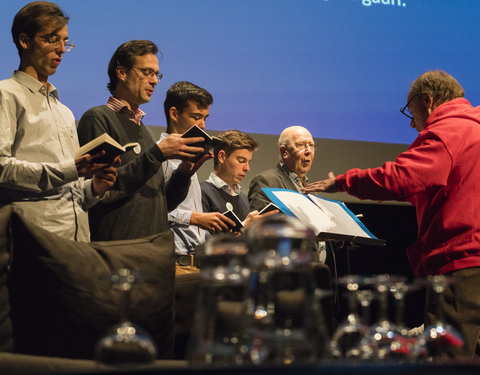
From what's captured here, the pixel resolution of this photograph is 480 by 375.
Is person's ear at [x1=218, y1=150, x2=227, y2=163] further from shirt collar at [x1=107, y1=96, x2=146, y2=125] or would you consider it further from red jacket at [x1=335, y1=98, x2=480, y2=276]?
red jacket at [x1=335, y1=98, x2=480, y2=276]

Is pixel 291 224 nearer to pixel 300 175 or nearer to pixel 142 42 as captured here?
pixel 142 42

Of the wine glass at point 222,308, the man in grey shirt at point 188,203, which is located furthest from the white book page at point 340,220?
the wine glass at point 222,308

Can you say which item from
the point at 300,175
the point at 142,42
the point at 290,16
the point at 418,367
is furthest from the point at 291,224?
the point at 290,16

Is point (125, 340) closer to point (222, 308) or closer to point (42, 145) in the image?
point (222, 308)

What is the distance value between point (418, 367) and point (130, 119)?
2.04m

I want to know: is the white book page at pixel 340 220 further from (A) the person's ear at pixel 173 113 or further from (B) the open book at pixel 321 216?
(A) the person's ear at pixel 173 113

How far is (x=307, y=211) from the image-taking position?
2.22 metres

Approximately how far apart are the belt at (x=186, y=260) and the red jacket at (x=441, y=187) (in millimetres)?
770

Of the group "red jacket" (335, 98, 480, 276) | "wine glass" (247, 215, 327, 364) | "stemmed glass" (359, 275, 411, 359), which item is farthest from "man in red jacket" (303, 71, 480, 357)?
"wine glass" (247, 215, 327, 364)

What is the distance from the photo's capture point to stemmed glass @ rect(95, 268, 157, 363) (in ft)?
2.93

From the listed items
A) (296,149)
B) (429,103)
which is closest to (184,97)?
(296,149)

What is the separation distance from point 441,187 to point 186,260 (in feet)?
3.64

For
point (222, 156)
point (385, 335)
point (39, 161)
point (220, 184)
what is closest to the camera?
point (385, 335)

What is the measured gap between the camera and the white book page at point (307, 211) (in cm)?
214
